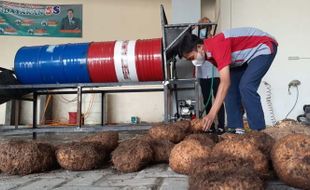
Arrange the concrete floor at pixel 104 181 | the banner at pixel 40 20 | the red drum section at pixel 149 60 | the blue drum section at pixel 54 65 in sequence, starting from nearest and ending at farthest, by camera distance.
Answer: the concrete floor at pixel 104 181 → the red drum section at pixel 149 60 → the blue drum section at pixel 54 65 → the banner at pixel 40 20

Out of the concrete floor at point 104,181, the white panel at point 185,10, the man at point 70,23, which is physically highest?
the man at point 70,23

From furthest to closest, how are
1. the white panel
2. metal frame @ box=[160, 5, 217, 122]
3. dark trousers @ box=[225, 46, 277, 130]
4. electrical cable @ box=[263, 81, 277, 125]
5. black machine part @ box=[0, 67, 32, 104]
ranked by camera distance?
1. the white panel
2. electrical cable @ box=[263, 81, 277, 125]
3. black machine part @ box=[0, 67, 32, 104]
4. metal frame @ box=[160, 5, 217, 122]
5. dark trousers @ box=[225, 46, 277, 130]

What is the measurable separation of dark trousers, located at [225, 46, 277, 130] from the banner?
561 cm

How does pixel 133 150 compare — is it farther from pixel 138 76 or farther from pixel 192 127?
pixel 138 76

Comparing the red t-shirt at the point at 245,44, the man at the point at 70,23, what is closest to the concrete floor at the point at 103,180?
the red t-shirt at the point at 245,44

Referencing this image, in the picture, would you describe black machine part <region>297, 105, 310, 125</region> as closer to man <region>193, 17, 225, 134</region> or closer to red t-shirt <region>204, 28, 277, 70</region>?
man <region>193, 17, 225, 134</region>

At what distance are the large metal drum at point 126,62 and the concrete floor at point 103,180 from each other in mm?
2198

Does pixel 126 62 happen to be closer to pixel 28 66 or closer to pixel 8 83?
pixel 28 66

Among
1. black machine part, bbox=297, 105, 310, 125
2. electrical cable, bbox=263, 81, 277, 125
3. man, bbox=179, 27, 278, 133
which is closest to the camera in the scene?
man, bbox=179, 27, 278, 133

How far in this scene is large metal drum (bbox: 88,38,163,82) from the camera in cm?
386

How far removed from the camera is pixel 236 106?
282 cm

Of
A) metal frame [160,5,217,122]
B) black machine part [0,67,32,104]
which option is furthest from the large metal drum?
black machine part [0,67,32,104]

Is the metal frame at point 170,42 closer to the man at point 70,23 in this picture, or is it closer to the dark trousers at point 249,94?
the dark trousers at point 249,94

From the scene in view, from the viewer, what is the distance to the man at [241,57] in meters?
2.36
